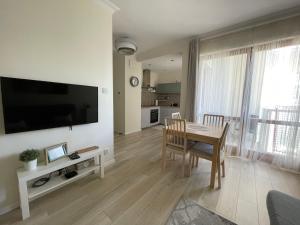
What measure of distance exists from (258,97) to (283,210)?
7.39ft

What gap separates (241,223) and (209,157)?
30.2 inches

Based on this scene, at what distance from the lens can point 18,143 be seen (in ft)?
4.94

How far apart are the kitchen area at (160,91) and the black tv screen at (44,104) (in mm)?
3477

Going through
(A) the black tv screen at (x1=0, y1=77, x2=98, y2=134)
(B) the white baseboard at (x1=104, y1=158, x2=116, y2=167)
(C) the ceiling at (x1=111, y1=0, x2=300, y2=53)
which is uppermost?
(C) the ceiling at (x1=111, y1=0, x2=300, y2=53)

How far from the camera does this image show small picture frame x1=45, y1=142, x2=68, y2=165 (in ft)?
5.33

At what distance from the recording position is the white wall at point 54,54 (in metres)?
1.41

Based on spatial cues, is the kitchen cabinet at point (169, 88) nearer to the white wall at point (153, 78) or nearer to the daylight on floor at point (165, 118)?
the white wall at point (153, 78)

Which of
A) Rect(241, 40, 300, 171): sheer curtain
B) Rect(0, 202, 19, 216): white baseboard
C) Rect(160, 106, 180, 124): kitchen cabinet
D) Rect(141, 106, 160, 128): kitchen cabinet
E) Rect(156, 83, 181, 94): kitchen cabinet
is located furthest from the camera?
Rect(156, 83, 181, 94): kitchen cabinet

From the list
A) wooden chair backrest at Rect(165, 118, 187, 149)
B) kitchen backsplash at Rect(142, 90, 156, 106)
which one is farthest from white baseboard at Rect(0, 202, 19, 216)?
kitchen backsplash at Rect(142, 90, 156, 106)

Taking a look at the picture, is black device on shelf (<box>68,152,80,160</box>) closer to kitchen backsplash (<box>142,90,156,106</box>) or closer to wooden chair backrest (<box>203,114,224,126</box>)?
wooden chair backrest (<box>203,114,224,126</box>)

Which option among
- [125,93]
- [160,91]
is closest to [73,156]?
[125,93]

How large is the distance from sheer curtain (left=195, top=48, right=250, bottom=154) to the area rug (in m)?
1.97

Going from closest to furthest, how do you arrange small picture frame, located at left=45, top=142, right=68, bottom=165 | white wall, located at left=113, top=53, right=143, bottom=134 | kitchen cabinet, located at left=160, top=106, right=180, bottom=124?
small picture frame, located at left=45, top=142, right=68, bottom=165
white wall, located at left=113, top=53, right=143, bottom=134
kitchen cabinet, located at left=160, top=106, right=180, bottom=124

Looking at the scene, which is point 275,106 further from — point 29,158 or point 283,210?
point 29,158
